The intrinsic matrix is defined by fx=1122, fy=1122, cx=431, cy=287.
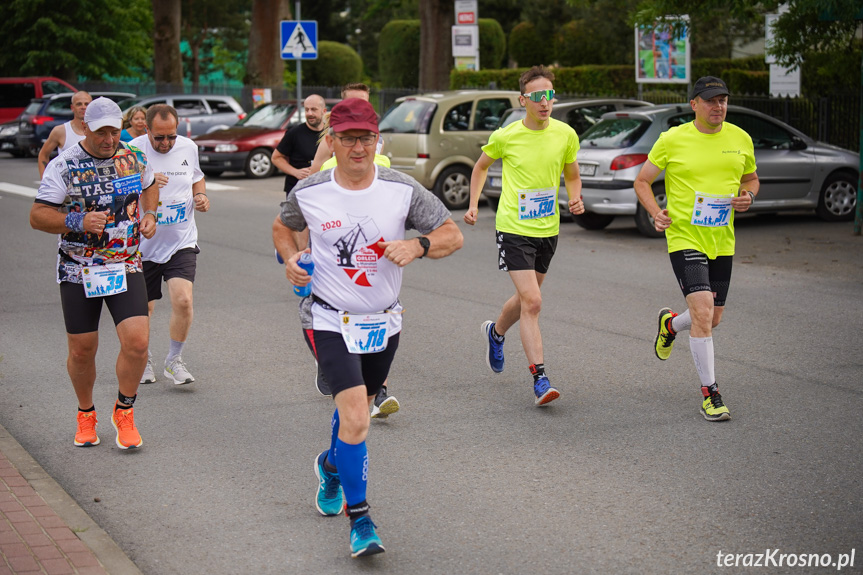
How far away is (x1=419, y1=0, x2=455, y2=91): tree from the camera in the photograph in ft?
98.5

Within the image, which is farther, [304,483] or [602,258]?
[602,258]

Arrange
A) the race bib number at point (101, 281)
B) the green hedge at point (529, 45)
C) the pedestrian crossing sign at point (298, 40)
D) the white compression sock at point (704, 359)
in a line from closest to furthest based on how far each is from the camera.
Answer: the race bib number at point (101, 281)
the white compression sock at point (704, 359)
the pedestrian crossing sign at point (298, 40)
the green hedge at point (529, 45)

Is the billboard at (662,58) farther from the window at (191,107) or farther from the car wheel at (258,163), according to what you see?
the window at (191,107)

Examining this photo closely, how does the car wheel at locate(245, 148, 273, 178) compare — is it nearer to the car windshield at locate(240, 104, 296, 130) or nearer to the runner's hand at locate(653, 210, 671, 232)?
the car windshield at locate(240, 104, 296, 130)

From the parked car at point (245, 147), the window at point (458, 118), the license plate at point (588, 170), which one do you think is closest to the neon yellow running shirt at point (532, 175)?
the license plate at point (588, 170)

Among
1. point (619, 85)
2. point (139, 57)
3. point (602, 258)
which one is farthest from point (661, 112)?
point (139, 57)

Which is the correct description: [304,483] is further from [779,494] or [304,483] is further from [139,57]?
[139,57]

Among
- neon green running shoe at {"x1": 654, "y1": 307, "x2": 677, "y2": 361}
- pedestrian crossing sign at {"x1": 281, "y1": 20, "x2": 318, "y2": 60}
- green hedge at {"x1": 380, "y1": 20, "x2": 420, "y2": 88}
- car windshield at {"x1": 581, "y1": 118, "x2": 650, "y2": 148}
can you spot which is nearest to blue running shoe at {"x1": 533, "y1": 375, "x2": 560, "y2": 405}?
neon green running shoe at {"x1": 654, "y1": 307, "x2": 677, "y2": 361}

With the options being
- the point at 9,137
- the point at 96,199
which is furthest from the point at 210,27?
the point at 96,199

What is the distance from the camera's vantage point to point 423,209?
A: 15.4ft

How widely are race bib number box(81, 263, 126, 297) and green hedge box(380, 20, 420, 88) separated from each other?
138ft

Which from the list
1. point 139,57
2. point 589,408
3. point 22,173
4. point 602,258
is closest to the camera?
point 589,408

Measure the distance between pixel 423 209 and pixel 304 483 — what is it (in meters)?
1.65

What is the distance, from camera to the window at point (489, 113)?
61.6ft
